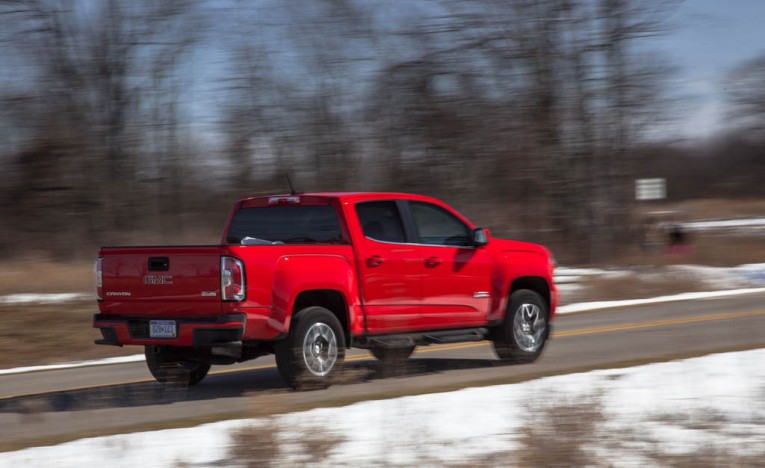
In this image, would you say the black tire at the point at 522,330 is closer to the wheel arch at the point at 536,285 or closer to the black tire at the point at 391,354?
the wheel arch at the point at 536,285

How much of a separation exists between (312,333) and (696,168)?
71.0m

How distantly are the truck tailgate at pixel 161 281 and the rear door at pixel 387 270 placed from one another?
1673 mm

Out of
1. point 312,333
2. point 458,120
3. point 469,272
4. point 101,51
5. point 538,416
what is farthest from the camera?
point 458,120

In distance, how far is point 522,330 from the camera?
1227 cm

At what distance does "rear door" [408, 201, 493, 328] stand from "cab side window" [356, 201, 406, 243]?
0.23 meters

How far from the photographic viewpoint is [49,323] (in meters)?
16.8

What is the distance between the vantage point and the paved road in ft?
29.1

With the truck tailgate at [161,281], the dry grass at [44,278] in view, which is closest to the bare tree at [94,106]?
the dry grass at [44,278]

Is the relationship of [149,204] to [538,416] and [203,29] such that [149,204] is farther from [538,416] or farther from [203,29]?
[538,416]

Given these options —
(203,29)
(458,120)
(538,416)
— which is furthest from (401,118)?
(538,416)

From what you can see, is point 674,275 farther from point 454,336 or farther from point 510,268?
point 454,336

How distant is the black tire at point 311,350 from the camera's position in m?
9.89

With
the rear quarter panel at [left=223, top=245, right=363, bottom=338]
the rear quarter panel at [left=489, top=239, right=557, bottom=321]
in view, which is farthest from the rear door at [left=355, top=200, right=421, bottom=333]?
the rear quarter panel at [left=489, top=239, right=557, bottom=321]

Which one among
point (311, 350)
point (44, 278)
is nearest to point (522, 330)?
point (311, 350)
